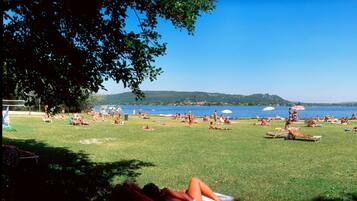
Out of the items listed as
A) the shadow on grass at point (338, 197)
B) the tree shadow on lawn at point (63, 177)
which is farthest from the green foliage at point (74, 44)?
the shadow on grass at point (338, 197)

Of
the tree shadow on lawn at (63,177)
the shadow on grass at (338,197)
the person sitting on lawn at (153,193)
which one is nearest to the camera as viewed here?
the person sitting on lawn at (153,193)

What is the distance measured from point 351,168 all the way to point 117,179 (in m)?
10.4

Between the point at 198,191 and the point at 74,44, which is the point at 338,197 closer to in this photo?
the point at 198,191

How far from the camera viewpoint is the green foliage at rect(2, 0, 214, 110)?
39.4 ft

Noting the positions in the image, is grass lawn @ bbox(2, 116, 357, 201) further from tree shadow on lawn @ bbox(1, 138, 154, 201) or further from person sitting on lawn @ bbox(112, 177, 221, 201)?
person sitting on lawn @ bbox(112, 177, 221, 201)

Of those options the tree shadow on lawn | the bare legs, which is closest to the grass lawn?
the tree shadow on lawn

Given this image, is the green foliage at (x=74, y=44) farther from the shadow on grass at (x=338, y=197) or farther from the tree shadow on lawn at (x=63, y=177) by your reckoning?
the shadow on grass at (x=338, y=197)

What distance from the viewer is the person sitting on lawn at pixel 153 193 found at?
7.34m

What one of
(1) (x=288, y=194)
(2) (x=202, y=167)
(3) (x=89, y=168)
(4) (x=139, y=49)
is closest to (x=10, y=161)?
(3) (x=89, y=168)

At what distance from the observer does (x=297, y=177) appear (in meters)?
15.0

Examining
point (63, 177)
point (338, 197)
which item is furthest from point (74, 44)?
point (338, 197)

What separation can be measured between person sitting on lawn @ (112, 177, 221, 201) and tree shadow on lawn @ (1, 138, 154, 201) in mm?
3330

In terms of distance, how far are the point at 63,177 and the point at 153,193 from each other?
685cm

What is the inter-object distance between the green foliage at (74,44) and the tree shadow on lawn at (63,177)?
307 centimetres
